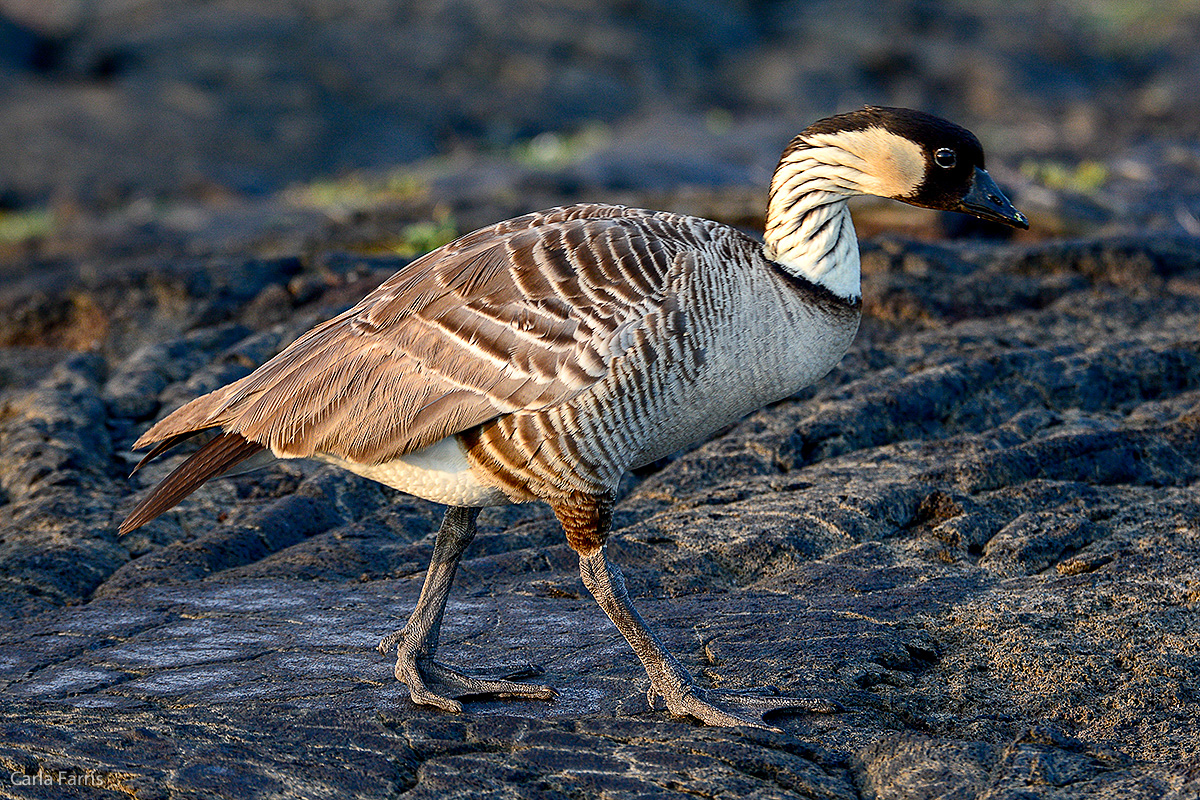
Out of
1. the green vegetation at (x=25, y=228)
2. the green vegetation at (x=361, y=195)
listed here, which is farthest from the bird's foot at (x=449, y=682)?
the green vegetation at (x=25, y=228)

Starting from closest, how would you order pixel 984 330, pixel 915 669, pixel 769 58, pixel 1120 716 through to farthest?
pixel 1120 716, pixel 915 669, pixel 984 330, pixel 769 58

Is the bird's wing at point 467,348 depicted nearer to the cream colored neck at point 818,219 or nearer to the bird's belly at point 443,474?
the bird's belly at point 443,474

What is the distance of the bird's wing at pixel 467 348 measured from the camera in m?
4.65

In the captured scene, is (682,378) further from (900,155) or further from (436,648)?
(436,648)

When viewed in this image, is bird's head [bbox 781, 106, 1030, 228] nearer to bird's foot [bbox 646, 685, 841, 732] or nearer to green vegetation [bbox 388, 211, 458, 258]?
bird's foot [bbox 646, 685, 841, 732]

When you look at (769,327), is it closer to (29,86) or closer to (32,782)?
(32,782)

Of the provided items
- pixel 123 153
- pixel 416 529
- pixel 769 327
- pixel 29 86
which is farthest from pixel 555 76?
pixel 769 327

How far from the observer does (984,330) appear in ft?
27.2

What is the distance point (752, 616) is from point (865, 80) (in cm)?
1886

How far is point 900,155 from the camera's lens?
4.90 m

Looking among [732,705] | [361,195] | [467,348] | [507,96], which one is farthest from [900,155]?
[507,96]

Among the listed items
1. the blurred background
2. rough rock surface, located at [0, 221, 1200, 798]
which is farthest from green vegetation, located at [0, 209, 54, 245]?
rough rock surface, located at [0, 221, 1200, 798]

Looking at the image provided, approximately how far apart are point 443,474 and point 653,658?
3.67 ft

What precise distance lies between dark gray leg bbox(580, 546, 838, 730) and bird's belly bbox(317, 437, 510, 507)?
50 centimetres
